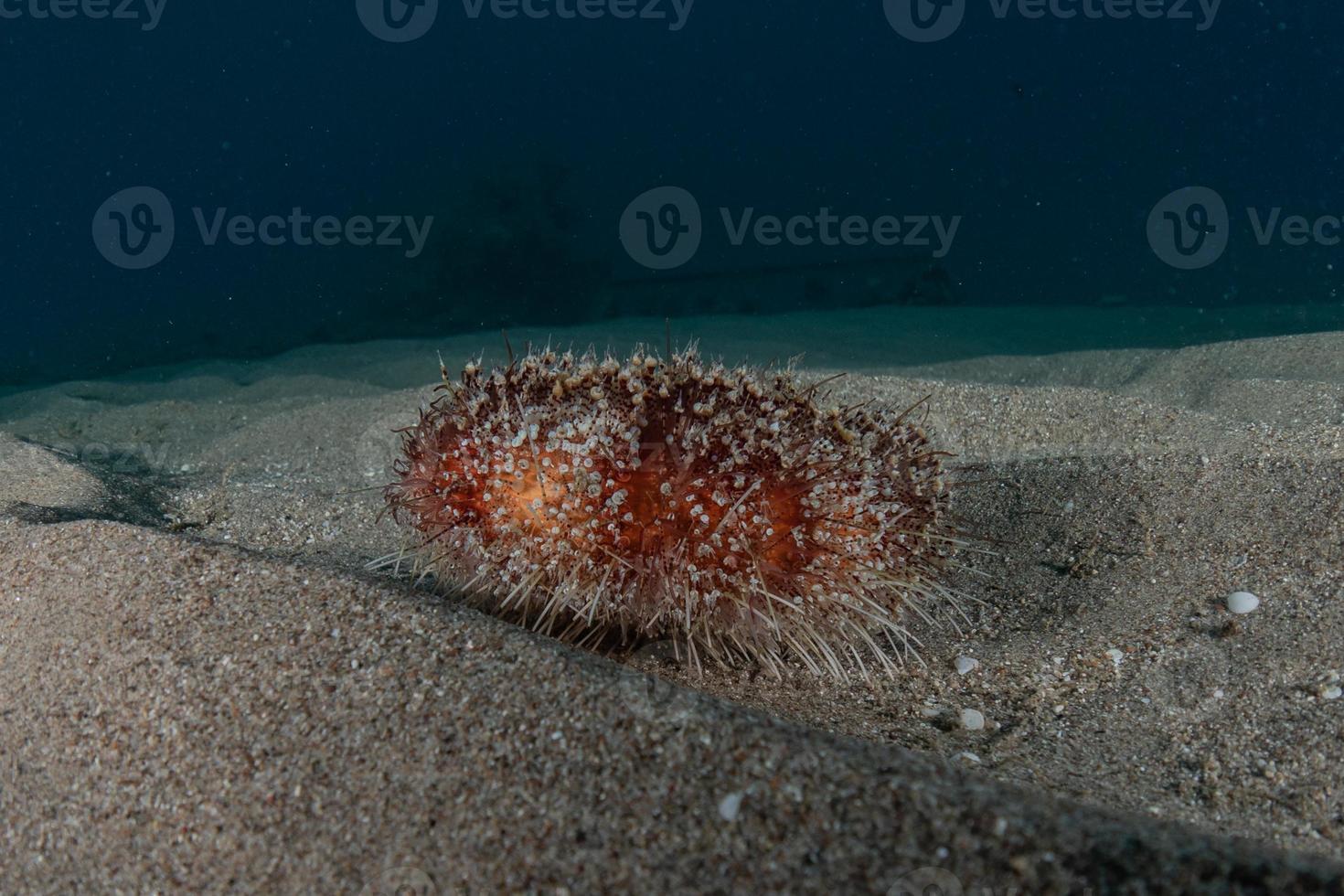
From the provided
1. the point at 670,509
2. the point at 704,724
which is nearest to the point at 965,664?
the point at 670,509

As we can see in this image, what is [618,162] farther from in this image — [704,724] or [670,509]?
[704,724]

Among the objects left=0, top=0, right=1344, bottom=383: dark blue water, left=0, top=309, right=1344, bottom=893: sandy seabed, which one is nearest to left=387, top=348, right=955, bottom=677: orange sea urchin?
left=0, top=309, right=1344, bottom=893: sandy seabed

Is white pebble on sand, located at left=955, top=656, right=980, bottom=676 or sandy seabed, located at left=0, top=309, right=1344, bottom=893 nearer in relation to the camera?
sandy seabed, located at left=0, top=309, right=1344, bottom=893

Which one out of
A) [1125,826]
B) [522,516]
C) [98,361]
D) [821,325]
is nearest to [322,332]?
[98,361]

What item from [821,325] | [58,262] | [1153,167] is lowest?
[821,325]

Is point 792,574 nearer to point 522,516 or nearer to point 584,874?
point 522,516

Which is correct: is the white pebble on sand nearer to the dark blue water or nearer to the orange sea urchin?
the orange sea urchin
